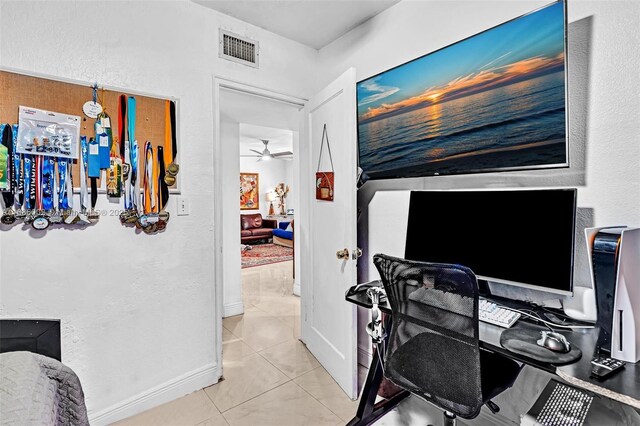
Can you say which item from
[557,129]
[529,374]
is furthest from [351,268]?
[557,129]

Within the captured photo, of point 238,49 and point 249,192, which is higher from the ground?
point 238,49

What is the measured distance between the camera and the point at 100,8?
5.93 feet

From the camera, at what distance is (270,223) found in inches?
352

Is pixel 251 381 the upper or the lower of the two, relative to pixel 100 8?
lower

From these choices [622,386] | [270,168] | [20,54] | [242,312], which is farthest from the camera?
[270,168]

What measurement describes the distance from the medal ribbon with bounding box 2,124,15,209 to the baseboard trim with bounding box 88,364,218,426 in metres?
1.21

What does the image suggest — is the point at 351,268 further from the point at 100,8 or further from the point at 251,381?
the point at 100,8

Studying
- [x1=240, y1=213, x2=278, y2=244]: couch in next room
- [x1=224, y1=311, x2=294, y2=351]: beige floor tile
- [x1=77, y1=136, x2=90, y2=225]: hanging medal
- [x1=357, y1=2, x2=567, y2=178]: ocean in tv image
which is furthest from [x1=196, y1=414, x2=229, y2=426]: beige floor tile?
[x1=240, y1=213, x2=278, y2=244]: couch in next room

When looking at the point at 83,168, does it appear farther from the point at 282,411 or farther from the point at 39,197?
the point at 282,411

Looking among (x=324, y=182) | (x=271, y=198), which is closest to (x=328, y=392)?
(x=324, y=182)

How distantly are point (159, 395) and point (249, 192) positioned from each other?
749cm

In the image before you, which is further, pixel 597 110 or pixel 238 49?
pixel 238 49

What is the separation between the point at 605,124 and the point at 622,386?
101 centimetres

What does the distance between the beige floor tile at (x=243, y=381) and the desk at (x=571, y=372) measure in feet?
2.45
